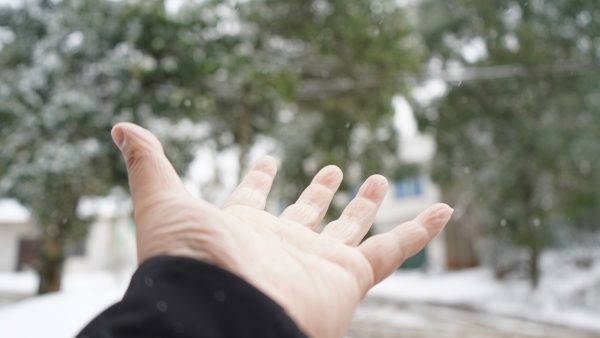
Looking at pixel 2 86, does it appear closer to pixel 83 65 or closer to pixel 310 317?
pixel 83 65

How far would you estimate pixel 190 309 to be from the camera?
2.94ft

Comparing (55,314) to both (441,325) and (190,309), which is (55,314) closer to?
(190,309)

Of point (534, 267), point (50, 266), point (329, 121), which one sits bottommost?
point (50, 266)

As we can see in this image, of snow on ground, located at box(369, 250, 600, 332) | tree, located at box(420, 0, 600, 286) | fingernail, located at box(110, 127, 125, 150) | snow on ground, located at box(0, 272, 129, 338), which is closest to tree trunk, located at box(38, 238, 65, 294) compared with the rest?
snow on ground, located at box(0, 272, 129, 338)

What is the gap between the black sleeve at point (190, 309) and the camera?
2.83 ft

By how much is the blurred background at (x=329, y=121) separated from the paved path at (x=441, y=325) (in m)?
0.08

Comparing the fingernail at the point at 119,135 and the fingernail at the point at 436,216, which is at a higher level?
the fingernail at the point at 436,216

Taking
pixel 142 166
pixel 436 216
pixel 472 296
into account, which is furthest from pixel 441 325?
pixel 142 166

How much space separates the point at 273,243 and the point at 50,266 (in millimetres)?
6784

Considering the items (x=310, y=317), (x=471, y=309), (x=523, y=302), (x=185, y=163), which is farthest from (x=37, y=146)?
(x=523, y=302)

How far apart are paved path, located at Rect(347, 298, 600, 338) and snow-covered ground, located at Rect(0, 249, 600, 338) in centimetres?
24

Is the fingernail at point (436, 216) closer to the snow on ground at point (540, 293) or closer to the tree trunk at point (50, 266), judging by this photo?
the tree trunk at point (50, 266)

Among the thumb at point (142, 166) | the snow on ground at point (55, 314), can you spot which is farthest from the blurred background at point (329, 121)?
the thumb at point (142, 166)

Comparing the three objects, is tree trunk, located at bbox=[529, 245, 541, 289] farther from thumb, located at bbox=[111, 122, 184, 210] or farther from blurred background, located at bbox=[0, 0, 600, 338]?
thumb, located at bbox=[111, 122, 184, 210]
